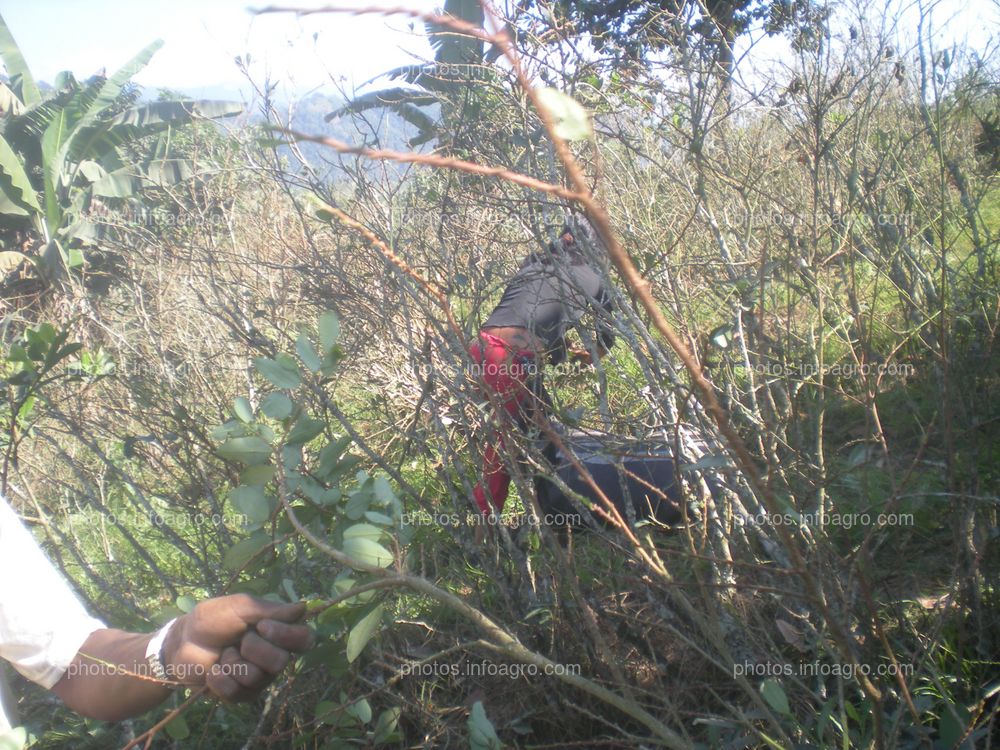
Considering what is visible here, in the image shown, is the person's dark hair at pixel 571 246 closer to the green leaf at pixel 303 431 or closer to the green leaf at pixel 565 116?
the green leaf at pixel 303 431

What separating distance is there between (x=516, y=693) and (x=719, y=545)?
0.70 m

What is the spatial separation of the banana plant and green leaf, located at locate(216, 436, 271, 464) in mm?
10631

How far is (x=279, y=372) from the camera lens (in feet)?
5.52

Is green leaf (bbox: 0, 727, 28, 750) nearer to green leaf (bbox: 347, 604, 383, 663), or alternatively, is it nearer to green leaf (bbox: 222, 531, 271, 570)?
green leaf (bbox: 222, 531, 271, 570)

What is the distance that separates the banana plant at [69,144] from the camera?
38.2ft

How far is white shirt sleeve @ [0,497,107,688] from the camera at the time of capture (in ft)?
4.78

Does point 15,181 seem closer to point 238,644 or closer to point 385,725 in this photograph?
point 385,725

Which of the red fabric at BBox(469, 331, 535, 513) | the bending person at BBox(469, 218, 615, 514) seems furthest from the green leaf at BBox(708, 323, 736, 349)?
the red fabric at BBox(469, 331, 535, 513)

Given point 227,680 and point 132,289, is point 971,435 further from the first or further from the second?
point 132,289

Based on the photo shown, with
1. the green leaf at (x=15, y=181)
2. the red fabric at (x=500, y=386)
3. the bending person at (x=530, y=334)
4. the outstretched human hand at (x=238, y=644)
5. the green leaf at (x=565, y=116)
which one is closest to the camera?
the green leaf at (x=565, y=116)

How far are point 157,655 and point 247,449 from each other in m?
0.41

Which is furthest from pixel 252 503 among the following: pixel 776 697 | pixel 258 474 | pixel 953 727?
pixel 953 727

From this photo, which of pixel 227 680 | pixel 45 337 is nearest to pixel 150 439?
pixel 45 337

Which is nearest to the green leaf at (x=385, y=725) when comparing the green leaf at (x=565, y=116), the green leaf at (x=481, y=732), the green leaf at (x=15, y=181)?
the green leaf at (x=481, y=732)
